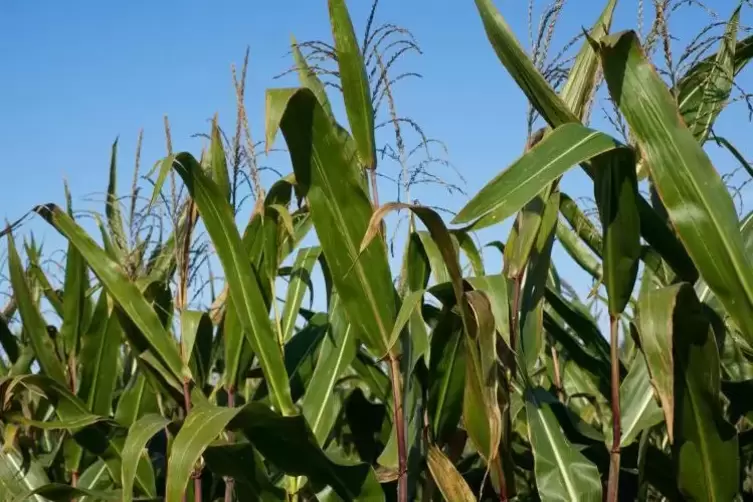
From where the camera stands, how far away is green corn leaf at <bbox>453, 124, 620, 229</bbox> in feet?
5.10

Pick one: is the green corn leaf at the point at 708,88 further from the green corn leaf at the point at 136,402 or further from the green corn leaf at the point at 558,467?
the green corn leaf at the point at 136,402

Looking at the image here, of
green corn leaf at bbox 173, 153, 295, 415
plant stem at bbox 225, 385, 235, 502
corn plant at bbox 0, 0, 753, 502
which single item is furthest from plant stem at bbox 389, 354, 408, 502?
plant stem at bbox 225, 385, 235, 502

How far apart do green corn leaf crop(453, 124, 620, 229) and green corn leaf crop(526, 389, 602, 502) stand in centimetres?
61

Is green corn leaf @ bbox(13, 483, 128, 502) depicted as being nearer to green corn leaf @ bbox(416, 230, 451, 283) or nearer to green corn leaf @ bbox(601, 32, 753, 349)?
green corn leaf @ bbox(416, 230, 451, 283)

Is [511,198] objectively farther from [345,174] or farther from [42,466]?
[42,466]

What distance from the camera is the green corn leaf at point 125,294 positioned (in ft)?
7.51

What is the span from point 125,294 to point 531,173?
1135 millimetres

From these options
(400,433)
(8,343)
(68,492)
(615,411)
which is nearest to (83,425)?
(68,492)

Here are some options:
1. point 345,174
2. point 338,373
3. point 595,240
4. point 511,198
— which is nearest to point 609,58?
point 511,198

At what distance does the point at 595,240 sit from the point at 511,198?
2.63ft

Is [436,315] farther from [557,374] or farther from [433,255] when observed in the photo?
[557,374]

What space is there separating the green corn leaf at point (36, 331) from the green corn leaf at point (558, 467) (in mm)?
1377

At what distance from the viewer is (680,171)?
173cm

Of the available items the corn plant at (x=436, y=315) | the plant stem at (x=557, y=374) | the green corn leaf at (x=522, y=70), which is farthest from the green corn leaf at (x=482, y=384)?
the plant stem at (x=557, y=374)
